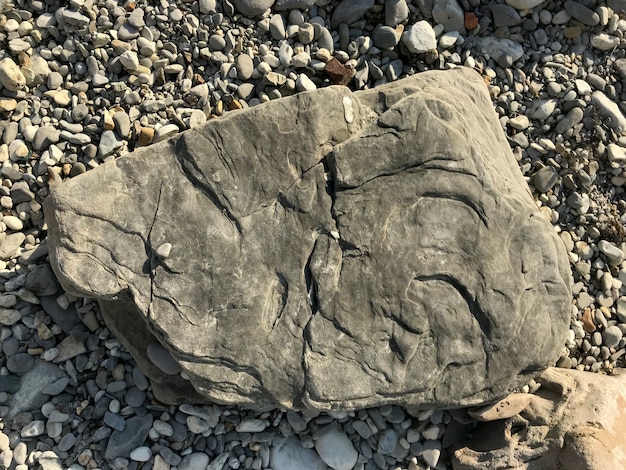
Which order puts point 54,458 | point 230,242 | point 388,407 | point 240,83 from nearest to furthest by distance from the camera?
point 230,242
point 54,458
point 388,407
point 240,83

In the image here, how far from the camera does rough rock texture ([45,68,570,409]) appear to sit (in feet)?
7.61

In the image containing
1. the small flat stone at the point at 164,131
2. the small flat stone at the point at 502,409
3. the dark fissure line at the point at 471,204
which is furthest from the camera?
the small flat stone at the point at 164,131

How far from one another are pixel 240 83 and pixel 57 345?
5.95 ft

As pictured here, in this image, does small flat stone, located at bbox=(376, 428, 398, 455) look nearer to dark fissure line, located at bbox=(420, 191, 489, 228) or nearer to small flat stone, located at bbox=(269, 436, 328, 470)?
small flat stone, located at bbox=(269, 436, 328, 470)

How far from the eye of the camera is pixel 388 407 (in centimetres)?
298

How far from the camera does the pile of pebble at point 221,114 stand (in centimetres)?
288

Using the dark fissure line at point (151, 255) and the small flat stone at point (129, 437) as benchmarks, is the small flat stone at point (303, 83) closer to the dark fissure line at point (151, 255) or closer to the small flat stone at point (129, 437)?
the dark fissure line at point (151, 255)

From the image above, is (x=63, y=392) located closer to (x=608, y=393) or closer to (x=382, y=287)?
(x=382, y=287)

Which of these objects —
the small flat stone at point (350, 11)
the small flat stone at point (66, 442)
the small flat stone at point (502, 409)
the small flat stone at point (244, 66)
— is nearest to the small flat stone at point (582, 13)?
the small flat stone at point (350, 11)

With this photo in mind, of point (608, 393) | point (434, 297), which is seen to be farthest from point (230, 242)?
point (608, 393)

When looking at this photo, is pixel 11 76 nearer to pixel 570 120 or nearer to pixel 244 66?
pixel 244 66

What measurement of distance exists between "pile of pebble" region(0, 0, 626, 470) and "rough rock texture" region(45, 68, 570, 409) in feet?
2.17

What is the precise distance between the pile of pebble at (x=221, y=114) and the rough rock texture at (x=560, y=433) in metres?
0.22

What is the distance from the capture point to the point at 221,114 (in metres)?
3.24
